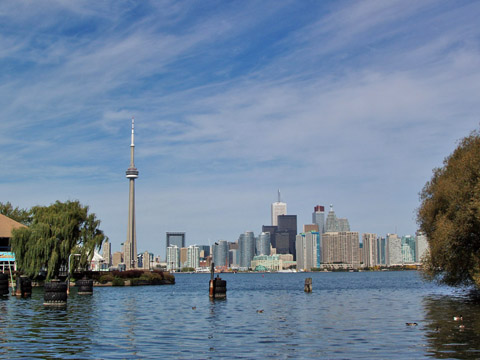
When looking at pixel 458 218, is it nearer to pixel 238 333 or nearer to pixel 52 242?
pixel 238 333

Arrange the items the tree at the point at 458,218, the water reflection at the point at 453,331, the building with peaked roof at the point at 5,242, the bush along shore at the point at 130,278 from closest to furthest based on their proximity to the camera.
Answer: the water reflection at the point at 453,331 < the tree at the point at 458,218 < the building with peaked roof at the point at 5,242 < the bush along shore at the point at 130,278

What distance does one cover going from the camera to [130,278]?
110750 mm

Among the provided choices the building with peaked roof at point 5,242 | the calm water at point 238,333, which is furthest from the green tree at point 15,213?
the calm water at point 238,333

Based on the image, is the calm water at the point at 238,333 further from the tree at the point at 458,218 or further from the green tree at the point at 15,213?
the green tree at the point at 15,213

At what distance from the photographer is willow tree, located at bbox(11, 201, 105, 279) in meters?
80.6

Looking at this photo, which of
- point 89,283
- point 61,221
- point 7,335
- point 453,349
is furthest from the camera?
point 61,221

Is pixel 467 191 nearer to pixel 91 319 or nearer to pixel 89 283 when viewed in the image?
pixel 91 319

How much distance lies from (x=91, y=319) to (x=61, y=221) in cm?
4461

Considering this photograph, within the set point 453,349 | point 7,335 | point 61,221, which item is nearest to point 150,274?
point 61,221

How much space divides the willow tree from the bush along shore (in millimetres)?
16841

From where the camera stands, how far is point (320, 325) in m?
38.0

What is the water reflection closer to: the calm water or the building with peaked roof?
the calm water

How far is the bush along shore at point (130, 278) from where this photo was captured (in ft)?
342

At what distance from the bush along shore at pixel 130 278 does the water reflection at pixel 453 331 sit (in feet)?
222
